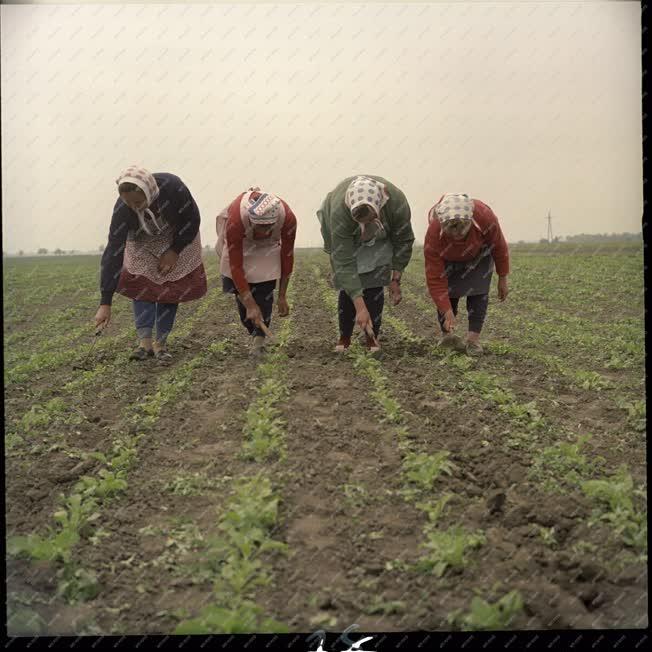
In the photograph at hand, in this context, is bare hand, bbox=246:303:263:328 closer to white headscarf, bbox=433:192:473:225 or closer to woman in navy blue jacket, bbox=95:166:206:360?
woman in navy blue jacket, bbox=95:166:206:360

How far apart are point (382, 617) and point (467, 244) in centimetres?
339

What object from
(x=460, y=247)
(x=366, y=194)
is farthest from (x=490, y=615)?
(x=460, y=247)

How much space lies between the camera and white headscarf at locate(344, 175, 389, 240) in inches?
182

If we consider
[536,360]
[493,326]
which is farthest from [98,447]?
[493,326]

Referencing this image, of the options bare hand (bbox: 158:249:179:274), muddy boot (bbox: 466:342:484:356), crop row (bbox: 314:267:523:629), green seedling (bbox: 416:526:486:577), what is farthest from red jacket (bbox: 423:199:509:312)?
green seedling (bbox: 416:526:486:577)

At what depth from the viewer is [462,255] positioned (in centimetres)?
529

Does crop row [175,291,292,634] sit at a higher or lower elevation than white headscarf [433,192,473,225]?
lower

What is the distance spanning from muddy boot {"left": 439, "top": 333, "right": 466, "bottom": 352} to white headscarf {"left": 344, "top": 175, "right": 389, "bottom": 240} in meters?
1.24

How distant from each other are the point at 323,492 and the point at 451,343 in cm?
275

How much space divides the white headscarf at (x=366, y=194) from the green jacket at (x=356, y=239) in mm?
106

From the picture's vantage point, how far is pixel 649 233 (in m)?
2.46

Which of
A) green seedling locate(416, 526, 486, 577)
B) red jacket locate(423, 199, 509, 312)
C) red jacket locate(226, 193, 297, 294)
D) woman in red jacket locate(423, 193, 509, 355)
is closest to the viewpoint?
green seedling locate(416, 526, 486, 577)

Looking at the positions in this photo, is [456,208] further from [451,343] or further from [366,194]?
[451,343]

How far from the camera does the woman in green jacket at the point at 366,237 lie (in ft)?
15.4
